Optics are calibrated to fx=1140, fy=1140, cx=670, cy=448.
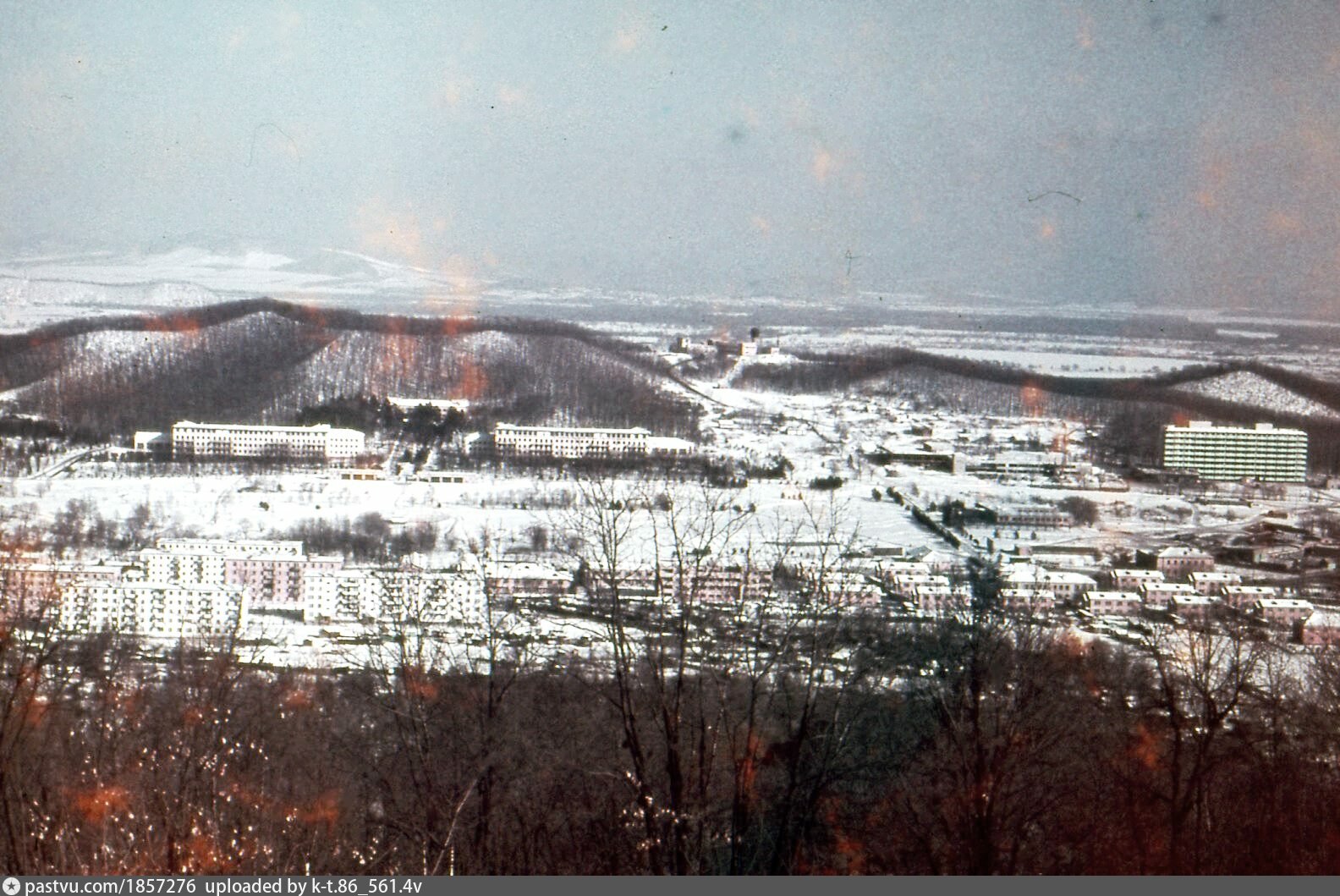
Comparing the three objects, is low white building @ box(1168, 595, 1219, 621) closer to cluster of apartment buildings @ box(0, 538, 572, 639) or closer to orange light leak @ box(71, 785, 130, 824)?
cluster of apartment buildings @ box(0, 538, 572, 639)

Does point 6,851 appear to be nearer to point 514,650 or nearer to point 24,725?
point 24,725

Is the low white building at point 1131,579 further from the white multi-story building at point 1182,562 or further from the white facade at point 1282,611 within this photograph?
the white facade at point 1282,611

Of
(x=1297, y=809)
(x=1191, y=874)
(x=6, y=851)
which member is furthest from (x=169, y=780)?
(x=1297, y=809)

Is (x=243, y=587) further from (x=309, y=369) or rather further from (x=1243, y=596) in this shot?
(x=1243, y=596)

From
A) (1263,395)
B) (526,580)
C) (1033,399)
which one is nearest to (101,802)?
(526,580)

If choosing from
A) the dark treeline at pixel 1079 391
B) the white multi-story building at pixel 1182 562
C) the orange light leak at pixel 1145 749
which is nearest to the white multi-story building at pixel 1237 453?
the dark treeline at pixel 1079 391

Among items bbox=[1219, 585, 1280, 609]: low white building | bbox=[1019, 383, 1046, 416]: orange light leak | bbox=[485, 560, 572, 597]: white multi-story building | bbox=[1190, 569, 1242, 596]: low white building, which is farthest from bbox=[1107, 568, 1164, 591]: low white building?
bbox=[485, 560, 572, 597]: white multi-story building
